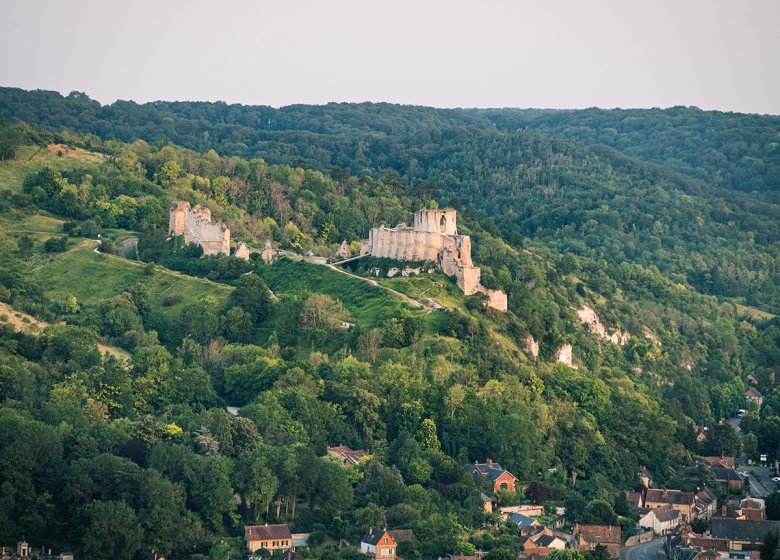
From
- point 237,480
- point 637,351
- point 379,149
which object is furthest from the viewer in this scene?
point 379,149

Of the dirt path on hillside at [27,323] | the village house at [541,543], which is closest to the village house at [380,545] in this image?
the village house at [541,543]

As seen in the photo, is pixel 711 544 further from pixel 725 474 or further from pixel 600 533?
pixel 725 474

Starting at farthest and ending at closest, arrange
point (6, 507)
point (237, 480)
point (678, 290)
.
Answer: point (678, 290) < point (237, 480) < point (6, 507)

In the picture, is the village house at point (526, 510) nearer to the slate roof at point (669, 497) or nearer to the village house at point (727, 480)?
the slate roof at point (669, 497)

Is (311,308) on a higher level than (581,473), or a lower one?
higher

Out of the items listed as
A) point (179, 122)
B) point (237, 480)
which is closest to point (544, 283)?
point (237, 480)

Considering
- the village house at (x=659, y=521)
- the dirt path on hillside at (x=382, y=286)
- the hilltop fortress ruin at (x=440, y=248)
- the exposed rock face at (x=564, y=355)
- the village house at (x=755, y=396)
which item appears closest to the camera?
the village house at (x=659, y=521)

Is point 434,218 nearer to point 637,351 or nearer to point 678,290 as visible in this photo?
point 637,351
